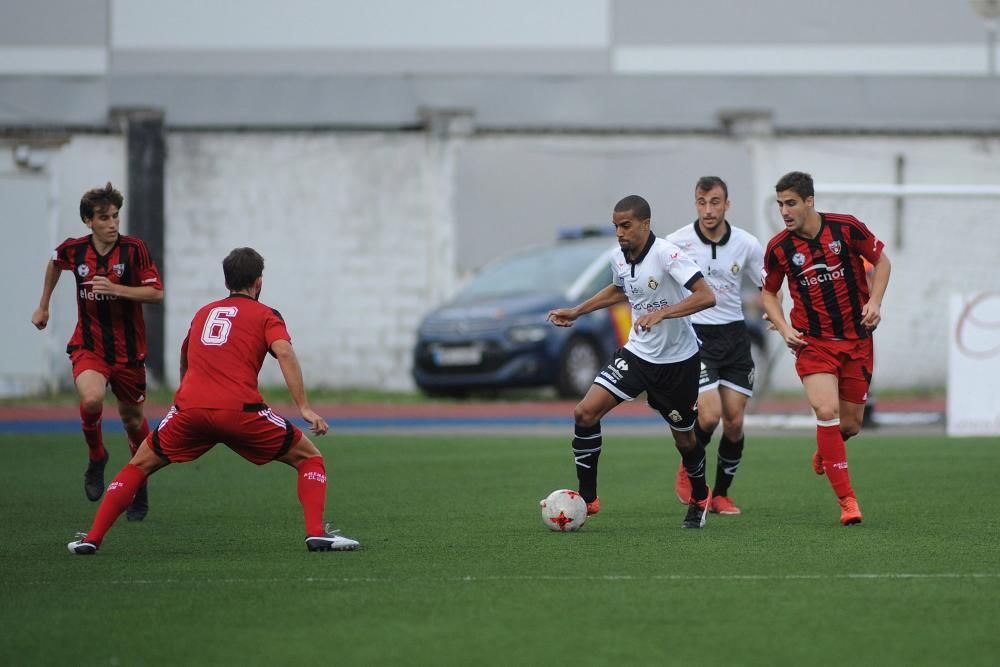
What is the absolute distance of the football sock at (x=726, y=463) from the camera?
10.3 meters

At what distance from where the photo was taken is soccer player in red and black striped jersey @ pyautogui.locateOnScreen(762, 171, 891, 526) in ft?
30.8

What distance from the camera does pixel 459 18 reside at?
26.6m

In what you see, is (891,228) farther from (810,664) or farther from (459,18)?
(810,664)

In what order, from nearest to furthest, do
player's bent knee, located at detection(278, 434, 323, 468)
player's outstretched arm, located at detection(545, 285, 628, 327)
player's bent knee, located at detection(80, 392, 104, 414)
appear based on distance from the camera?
player's bent knee, located at detection(278, 434, 323, 468) < player's outstretched arm, located at detection(545, 285, 628, 327) < player's bent knee, located at detection(80, 392, 104, 414)

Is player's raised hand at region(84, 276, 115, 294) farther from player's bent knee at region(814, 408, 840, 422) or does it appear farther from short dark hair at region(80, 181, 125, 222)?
player's bent knee at region(814, 408, 840, 422)

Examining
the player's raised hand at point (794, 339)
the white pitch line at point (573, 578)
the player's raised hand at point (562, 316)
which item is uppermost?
the player's raised hand at point (562, 316)

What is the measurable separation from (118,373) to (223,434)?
2.38 meters

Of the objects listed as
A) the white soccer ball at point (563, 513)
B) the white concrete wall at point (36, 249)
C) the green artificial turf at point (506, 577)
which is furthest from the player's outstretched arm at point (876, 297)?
the white concrete wall at point (36, 249)

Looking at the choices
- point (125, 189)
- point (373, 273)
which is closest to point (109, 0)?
→ point (125, 189)

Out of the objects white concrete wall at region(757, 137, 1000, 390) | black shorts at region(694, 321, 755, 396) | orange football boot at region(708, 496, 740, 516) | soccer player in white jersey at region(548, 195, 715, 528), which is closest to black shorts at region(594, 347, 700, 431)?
soccer player in white jersey at region(548, 195, 715, 528)

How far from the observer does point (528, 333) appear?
64.8 feet

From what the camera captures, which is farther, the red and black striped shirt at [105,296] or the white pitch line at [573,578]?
the red and black striped shirt at [105,296]

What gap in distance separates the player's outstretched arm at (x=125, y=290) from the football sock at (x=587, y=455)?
283 centimetres

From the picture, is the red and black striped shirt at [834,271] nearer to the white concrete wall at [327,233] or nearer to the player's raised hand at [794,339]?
the player's raised hand at [794,339]
